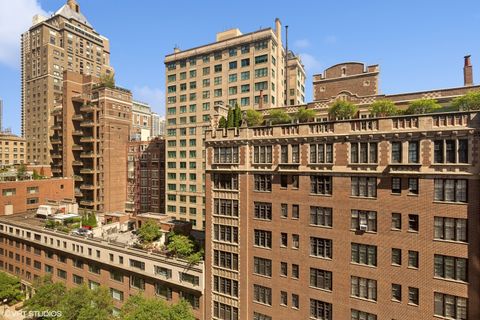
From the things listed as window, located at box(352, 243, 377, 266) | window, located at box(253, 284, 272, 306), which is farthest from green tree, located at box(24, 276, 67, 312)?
window, located at box(352, 243, 377, 266)

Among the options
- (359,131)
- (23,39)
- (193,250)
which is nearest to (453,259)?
(359,131)

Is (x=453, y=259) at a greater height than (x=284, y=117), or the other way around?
(x=284, y=117)

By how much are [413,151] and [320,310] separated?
21.0 m

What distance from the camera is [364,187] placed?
1159 inches

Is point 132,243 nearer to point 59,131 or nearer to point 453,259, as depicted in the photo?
point 453,259

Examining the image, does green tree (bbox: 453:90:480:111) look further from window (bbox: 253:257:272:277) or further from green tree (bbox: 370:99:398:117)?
window (bbox: 253:257:272:277)

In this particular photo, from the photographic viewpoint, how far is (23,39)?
135250 millimetres

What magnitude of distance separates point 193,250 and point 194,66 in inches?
2086

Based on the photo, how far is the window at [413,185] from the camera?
88.4ft

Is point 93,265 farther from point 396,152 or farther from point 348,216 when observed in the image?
point 396,152

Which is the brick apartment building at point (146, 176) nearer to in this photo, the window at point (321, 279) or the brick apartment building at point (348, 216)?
the brick apartment building at point (348, 216)

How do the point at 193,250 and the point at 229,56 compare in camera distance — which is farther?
the point at 229,56

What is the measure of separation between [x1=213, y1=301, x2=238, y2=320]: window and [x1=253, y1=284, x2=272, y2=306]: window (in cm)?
384

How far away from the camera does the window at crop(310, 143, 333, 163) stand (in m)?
31.3
